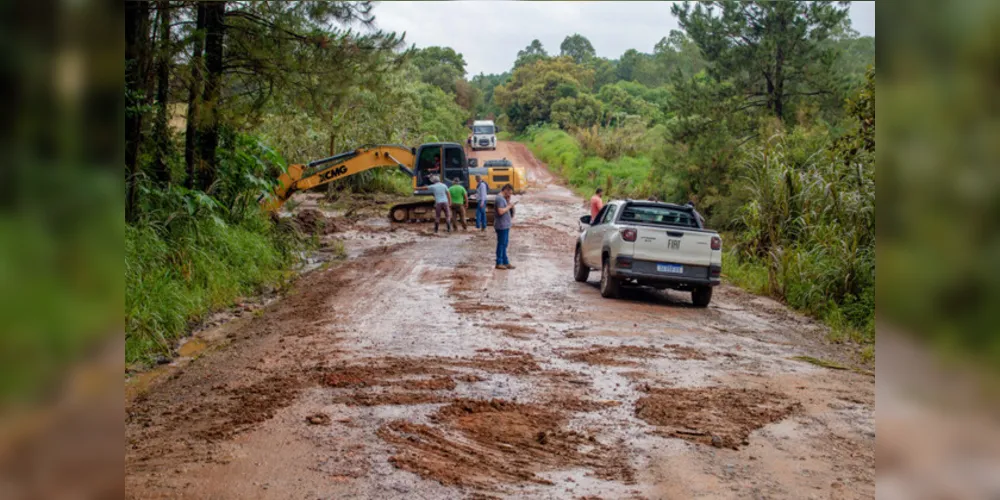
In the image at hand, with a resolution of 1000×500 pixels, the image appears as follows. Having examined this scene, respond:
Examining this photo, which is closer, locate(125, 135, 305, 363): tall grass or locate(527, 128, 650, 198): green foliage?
locate(125, 135, 305, 363): tall grass

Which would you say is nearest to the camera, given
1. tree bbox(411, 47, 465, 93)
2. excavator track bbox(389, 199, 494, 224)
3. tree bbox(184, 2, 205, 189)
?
tree bbox(184, 2, 205, 189)

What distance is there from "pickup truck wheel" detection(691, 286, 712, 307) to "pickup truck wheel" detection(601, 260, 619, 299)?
1.32m

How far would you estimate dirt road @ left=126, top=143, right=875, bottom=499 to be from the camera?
5.88 metres

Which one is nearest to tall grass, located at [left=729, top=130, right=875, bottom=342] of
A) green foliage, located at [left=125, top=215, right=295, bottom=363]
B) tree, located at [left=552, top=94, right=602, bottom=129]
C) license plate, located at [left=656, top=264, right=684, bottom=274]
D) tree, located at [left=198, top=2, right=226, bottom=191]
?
license plate, located at [left=656, top=264, right=684, bottom=274]

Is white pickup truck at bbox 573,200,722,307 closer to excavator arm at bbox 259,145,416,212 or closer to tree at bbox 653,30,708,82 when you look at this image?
tree at bbox 653,30,708,82

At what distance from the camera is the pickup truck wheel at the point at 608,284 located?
1479 centimetres

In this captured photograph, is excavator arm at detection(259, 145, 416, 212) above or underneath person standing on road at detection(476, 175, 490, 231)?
above

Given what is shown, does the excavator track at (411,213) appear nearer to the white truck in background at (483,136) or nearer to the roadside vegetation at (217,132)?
the roadside vegetation at (217,132)

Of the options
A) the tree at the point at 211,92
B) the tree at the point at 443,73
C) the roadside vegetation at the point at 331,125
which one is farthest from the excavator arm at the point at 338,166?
the tree at the point at 443,73

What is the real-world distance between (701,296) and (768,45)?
41.1ft
